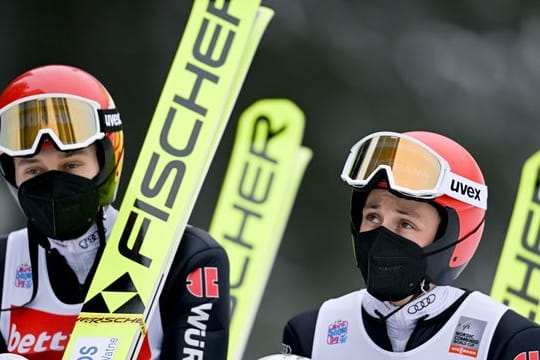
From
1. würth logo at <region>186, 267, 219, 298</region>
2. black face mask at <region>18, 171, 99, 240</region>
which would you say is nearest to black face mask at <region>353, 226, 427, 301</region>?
würth logo at <region>186, 267, 219, 298</region>

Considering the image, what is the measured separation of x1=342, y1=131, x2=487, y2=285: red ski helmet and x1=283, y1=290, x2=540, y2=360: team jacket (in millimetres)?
134

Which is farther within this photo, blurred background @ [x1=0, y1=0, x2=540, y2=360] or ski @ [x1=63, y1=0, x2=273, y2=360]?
blurred background @ [x1=0, y1=0, x2=540, y2=360]

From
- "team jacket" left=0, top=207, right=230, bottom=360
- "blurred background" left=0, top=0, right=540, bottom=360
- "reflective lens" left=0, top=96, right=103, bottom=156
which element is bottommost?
"team jacket" left=0, top=207, right=230, bottom=360

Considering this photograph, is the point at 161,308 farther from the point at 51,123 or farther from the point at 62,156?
the point at 51,123

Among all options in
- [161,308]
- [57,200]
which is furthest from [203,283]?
[57,200]

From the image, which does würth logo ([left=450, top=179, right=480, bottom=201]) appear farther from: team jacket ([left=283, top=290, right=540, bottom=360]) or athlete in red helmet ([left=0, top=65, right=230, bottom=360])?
athlete in red helmet ([left=0, top=65, right=230, bottom=360])

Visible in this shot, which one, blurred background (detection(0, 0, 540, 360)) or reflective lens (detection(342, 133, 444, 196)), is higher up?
blurred background (detection(0, 0, 540, 360))

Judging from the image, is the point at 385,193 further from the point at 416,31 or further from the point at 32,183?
the point at 416,31

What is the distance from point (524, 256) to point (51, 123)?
2.28 meters

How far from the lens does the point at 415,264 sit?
378cm

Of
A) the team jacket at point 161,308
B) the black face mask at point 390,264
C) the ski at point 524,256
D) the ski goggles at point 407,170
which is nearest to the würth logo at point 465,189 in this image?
the ski goggles at point 407,170

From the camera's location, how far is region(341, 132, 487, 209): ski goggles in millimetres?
3787

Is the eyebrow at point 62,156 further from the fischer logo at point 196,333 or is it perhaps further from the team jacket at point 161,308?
the fischer logo at point 196,333

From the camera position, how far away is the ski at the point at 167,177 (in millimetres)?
4102
